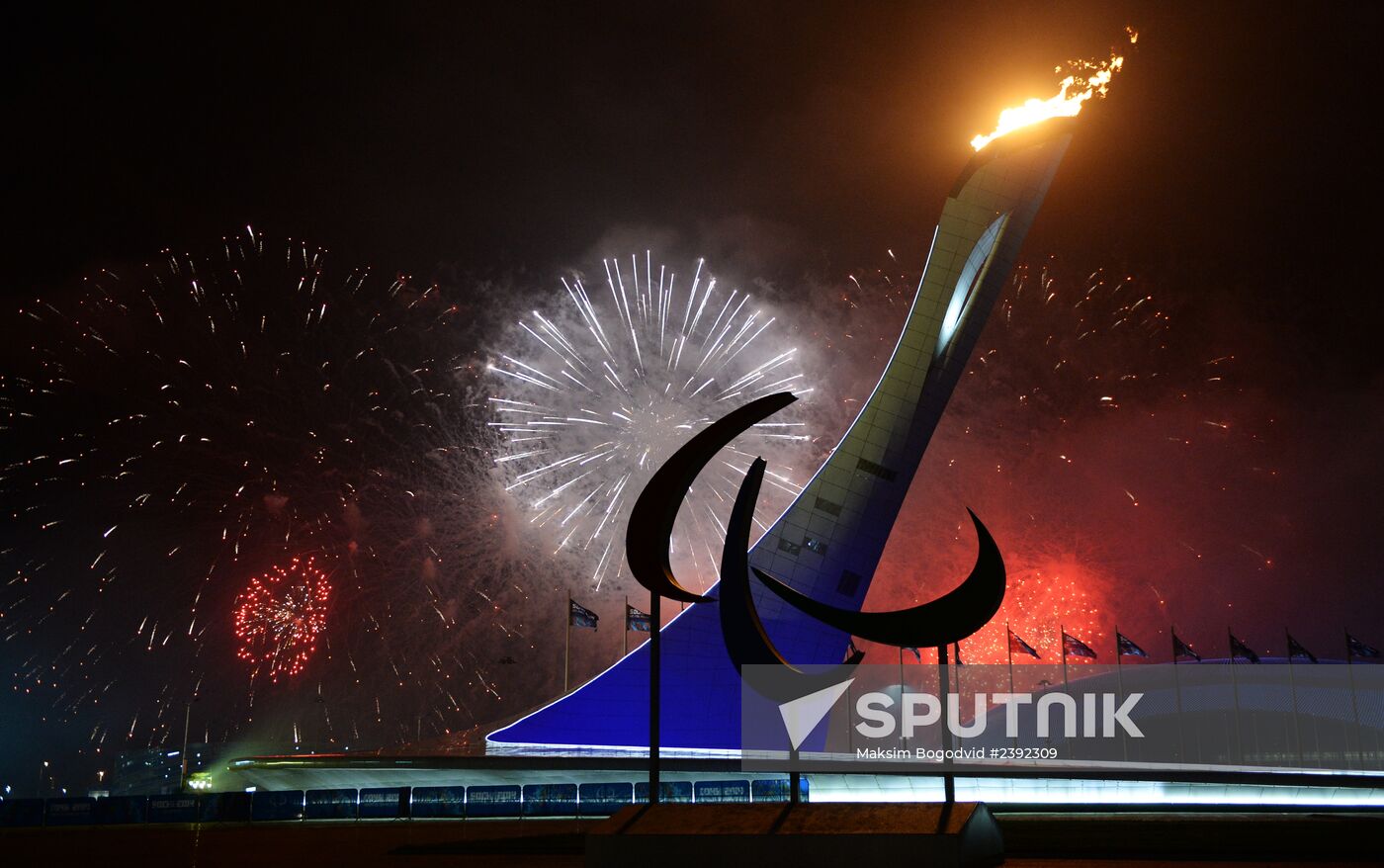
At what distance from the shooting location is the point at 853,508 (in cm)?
2816

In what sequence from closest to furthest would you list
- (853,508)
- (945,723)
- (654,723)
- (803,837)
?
1. (803,837)
2. (945,723)
3. (654,723)
4. (853,508)

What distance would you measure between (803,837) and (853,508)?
52.5ft

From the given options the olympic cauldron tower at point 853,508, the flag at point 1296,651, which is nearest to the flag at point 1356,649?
the flag at point 1296,651

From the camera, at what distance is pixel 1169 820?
2119 cm

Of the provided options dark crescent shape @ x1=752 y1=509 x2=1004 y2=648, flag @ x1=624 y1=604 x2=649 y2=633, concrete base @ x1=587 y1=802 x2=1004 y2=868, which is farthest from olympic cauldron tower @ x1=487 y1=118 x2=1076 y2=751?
concrete base @ x1=587 y1=802 x2=1004 y2=868

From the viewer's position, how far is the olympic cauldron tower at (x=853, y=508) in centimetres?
2800

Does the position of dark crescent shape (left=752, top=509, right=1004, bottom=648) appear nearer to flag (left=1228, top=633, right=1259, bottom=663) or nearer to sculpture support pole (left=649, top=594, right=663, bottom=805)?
sculpture support pole (left=649, top=594, right=663, bottom=805)

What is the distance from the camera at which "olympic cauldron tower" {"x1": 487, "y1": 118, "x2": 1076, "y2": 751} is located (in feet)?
91.9

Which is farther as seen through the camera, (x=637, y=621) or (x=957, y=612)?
(x=637, y=621)

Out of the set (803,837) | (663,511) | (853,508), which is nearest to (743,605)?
(663,511)

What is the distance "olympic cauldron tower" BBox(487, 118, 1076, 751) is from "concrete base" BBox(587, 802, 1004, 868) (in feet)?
46.4

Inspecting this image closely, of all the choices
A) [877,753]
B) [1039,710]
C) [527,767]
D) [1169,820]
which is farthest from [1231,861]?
[1039,710]

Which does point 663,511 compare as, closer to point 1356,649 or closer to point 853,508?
point 853,508

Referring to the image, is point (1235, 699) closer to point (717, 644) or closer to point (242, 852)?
point (717, 644)
